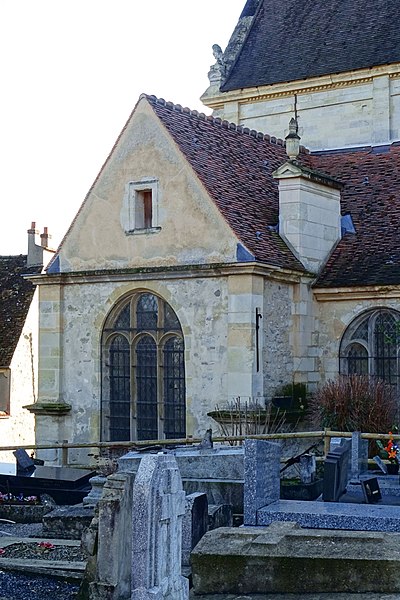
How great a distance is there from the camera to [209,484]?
46.0 feet

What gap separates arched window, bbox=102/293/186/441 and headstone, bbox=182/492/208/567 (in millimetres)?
6898

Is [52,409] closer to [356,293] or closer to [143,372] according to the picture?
[143,372]

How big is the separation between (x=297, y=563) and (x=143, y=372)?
32.4 feet

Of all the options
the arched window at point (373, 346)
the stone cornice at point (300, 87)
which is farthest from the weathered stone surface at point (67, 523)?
the stone cornice at point (300, 87)

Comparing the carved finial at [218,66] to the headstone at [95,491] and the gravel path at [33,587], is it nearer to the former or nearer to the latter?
the headstone at [95,491]

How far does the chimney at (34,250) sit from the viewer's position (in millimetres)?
34125

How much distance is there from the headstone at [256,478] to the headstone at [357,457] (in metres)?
2.04

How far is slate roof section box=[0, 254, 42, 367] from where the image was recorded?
31297 millimetres

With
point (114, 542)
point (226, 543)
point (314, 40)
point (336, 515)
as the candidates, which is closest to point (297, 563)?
point (226, 543)

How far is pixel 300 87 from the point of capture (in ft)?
89.4

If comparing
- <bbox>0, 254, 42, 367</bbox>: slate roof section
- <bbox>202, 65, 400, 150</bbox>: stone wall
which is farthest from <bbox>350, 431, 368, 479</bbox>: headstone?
<bbox>0, 254, 42, 367</bbox>: slate roof section

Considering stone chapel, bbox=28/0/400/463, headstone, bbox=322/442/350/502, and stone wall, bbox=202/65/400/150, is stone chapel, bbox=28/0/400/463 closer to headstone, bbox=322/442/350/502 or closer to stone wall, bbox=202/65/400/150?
headstone, bbox=322/442/350/502

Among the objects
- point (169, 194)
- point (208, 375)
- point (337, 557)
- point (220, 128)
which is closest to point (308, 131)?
point (220, 128)

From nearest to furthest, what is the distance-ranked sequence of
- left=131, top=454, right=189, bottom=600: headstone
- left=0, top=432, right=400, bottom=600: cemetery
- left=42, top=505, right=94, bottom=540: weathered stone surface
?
left=131, top=454, right=189, bottom=600: headstone < left=0, top=432, right=400, bottom=600: cemetery < left=42, top=505, right=94, bottom=540: weathered stone surface
